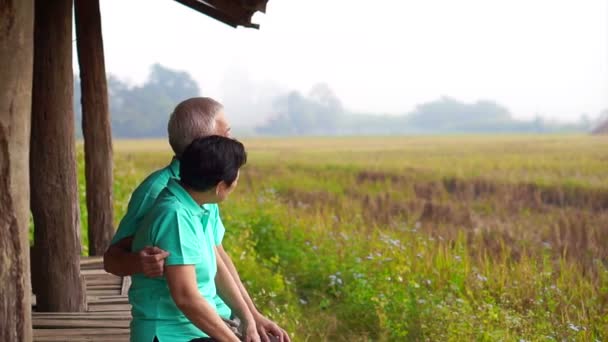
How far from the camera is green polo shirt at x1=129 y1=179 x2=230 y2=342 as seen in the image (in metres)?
2.34

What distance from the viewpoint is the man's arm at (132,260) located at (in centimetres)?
233

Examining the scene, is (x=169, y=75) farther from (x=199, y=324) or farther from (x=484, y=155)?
(x=199, y=324)

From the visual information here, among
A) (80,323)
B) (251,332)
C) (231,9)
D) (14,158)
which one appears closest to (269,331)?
(251,332)

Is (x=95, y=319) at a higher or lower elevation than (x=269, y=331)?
lower

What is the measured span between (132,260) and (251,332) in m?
0.46

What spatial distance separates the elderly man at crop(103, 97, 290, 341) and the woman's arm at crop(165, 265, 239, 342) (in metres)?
0.17

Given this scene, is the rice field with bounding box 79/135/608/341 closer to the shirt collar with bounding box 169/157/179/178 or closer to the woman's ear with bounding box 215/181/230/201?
the shirt collar with bounding box 169/157/179/178

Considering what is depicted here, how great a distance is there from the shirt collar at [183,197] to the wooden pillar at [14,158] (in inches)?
23.5

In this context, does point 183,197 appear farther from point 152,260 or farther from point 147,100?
point 147,100

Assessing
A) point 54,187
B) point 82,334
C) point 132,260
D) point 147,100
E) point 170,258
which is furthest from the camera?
point 147,100

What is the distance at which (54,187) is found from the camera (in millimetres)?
4234

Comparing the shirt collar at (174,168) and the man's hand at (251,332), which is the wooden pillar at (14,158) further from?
the man's hand at (251,332)

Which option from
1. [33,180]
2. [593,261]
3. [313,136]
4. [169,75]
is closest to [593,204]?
[593,261]

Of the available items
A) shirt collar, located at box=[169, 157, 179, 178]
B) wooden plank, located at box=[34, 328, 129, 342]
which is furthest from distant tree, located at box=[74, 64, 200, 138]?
shirt collar, located at box=[169, 157, 179, 178]
